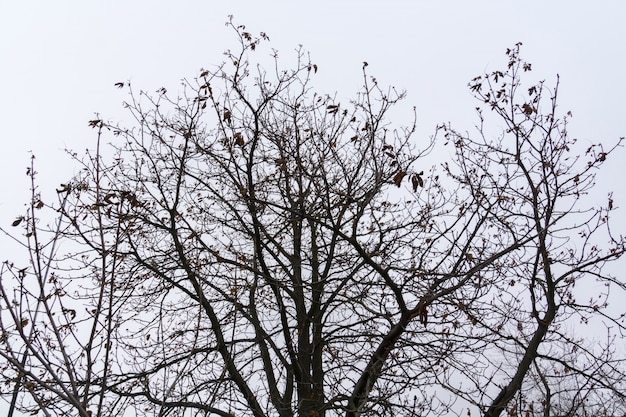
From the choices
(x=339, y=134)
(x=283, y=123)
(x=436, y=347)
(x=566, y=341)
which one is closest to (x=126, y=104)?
(x=283, y=123)

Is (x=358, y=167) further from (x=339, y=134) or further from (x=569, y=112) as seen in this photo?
(x=569, y=112)

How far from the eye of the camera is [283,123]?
956 centimetres

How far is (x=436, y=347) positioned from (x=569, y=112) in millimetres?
4152

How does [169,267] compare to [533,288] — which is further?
[169,267]

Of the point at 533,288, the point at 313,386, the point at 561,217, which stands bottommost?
the point at 313,386

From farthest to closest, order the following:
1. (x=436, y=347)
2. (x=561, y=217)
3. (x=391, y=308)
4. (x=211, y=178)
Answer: (x=211, y=178)
(x=391, y=308)
(x=436, y=347)
(x=561, y=217)

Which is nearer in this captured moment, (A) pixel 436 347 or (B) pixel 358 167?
(A) pixel 436 347

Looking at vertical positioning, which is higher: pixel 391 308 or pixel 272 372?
pixel 391 308

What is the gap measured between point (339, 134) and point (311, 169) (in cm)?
123

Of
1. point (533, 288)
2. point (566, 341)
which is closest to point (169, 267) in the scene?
point (533, 288)

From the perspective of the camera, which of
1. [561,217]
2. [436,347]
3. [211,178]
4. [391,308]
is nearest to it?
[561,217]

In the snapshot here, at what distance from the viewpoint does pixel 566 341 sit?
317 inches

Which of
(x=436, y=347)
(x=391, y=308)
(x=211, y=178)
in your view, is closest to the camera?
(x=436, y=347)

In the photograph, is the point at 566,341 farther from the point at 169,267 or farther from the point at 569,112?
the point at 169,267
